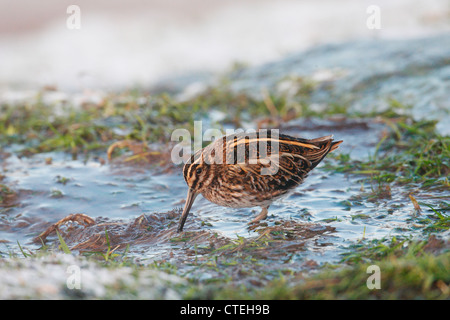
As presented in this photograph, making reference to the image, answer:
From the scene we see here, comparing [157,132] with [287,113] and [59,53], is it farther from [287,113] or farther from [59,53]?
[59,53]

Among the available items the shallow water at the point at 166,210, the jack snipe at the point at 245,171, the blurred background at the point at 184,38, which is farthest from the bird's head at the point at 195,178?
the blurred background at the point at 184,38

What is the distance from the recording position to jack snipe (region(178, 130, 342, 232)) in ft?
19.3

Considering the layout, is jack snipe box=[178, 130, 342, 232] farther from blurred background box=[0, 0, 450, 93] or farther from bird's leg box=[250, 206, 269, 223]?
blurred background box=[0, 0, 450, 93]

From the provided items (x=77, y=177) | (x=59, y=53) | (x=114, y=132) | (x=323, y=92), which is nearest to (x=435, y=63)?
(x=323, y=92)

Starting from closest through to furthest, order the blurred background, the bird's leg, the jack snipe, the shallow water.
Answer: the shallow water, the jack snipe, the bird's leg, the blurred background

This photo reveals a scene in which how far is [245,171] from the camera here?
591 cm

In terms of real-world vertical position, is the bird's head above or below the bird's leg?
above

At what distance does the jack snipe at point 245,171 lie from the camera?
5883 millimetres

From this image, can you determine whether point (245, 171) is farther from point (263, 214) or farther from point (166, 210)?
point (166, 210)

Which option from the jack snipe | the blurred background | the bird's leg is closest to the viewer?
the jack snipe

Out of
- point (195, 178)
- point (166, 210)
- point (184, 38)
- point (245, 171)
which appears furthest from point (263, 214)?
point (184, 38)

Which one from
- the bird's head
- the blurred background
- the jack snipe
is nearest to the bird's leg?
the jack snipe

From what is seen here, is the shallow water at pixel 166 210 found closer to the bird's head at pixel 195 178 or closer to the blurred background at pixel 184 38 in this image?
the bird's head at pixel 195 178

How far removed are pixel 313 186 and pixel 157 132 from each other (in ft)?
9.50
